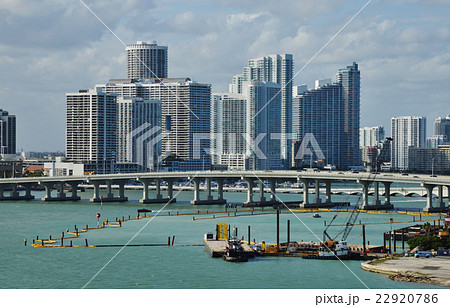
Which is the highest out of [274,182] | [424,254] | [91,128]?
[91,128]

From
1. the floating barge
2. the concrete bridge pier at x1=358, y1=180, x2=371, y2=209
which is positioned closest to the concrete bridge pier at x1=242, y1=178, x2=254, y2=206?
the concrete bridge pier at x1=358, y1=180, x2=371, y2=209

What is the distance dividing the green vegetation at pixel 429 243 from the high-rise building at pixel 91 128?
13435 cm

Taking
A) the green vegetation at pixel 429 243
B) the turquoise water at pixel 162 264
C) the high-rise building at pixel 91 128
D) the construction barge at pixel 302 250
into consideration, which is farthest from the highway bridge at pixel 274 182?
the high-rise building at pixel 91 128

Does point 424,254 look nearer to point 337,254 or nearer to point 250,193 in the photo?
point 337,254

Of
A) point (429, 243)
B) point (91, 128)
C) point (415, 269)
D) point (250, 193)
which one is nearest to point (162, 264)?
point (415, 269)

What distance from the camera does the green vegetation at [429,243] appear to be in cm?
5372

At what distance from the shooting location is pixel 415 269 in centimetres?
4559

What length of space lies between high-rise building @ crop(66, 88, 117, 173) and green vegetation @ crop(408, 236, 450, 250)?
134 metres

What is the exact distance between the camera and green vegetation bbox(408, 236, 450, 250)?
53.7 m

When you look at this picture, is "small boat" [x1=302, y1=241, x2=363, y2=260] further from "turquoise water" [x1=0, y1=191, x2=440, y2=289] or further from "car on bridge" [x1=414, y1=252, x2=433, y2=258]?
"car on bridge" [x1=414, y1=252, x2=433, y2=258]

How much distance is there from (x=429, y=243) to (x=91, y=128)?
14379 cm

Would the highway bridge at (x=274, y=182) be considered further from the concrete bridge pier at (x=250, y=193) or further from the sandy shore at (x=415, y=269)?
the sandy shore at (x=415, y=269)

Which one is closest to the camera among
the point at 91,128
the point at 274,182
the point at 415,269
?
the point at 415,269

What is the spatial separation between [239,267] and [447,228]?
25820 millimetres
